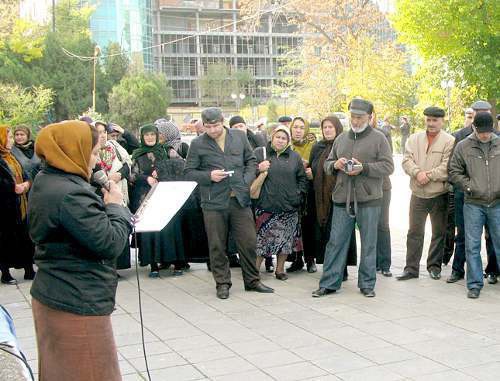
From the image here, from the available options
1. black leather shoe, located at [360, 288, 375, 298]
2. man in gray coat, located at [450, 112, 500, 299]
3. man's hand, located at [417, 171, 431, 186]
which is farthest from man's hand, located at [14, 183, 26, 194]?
man in gray coat, located at [450, 112, 500, 299]

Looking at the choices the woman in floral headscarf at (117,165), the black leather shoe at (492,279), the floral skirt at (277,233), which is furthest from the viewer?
the woman in floral headscarf at (117,165)

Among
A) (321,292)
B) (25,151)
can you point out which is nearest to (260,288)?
(321,292)

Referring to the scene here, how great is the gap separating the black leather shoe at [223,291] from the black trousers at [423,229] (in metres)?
2.13

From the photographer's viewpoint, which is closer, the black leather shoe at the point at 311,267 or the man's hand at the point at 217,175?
the man's hand at the point at 217,175

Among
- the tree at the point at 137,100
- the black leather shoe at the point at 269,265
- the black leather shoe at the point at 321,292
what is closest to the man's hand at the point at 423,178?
the black leather shoe at the point at 321,292

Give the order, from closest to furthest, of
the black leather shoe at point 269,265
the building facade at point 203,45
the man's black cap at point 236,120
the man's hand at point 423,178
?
the man's hand at point 423,178 → the black leather shoe at point 269,265 → the man's black cap at point 236,120 → the building facade at point 203,45

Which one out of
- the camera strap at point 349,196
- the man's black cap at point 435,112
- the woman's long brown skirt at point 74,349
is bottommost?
the woman's long brown skirt at point 74,349

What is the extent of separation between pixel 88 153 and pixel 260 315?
11.7 feet

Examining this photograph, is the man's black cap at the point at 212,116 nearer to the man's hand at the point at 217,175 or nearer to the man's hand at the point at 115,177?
the man's hand at the point at 217,175

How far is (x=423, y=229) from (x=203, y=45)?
102m

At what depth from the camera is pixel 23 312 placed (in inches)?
281

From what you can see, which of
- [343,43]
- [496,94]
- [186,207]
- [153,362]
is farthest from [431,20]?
[343,43]

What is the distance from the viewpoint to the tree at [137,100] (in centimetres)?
5478

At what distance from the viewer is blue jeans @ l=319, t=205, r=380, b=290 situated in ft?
24.4
